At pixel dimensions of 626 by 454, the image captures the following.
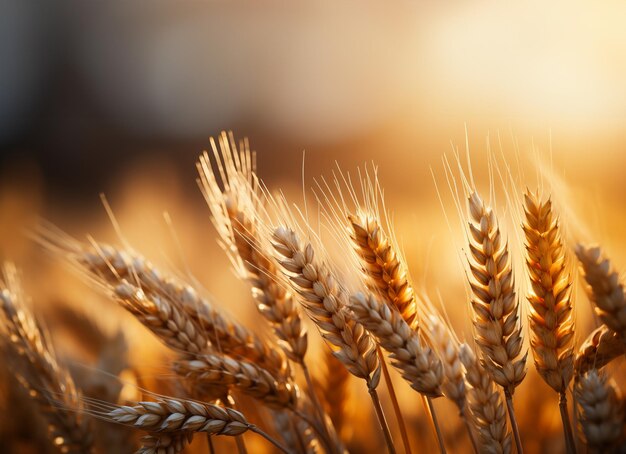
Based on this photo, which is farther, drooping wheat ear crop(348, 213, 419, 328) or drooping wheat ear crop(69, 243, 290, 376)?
drooping wheat ear crop(69, 243, 290, 376)

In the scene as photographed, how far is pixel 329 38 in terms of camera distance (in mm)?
6570

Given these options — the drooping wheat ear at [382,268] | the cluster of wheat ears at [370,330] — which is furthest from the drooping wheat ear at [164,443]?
the drooping wheat ear at [382,268]

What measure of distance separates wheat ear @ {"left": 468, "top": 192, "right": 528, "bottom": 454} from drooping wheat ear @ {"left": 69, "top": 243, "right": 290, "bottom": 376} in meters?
0.37

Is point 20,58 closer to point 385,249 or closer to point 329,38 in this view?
point 329,38

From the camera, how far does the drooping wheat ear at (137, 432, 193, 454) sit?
31.5 inches

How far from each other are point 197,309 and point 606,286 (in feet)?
2.17

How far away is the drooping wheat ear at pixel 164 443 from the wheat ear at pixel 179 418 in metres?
0.01

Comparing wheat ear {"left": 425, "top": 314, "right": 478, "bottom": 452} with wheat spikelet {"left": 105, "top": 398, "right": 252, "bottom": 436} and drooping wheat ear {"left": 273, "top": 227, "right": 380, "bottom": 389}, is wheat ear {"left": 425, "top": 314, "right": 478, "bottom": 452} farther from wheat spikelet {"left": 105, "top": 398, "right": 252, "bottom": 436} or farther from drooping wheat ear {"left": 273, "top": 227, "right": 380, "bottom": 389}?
wheat spikelet {"left": 105, "top": 398, "right": 252, "bottom": 436}

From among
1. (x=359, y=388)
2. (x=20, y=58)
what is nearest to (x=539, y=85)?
(x=359, y=388)

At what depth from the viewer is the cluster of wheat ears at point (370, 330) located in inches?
30.2

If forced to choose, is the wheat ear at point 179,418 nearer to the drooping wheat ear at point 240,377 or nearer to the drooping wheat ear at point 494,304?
the drooping wheat ear at point 240,377

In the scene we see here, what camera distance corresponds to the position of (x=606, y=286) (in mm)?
726

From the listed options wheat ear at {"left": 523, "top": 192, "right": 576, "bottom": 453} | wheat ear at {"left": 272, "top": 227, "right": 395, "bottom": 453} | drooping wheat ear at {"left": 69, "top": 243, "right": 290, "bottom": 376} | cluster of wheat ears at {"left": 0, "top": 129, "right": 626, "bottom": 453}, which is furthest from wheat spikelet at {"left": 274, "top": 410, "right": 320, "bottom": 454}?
wheat ear at {"left": 523, "top": 192, "right": 576, "bottom": 453}

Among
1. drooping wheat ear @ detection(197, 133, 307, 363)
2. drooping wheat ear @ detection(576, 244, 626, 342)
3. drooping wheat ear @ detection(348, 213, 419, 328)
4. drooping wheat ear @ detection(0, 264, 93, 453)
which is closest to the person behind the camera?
drooping wheat ear @ detection(576, 244, 626, 342)
